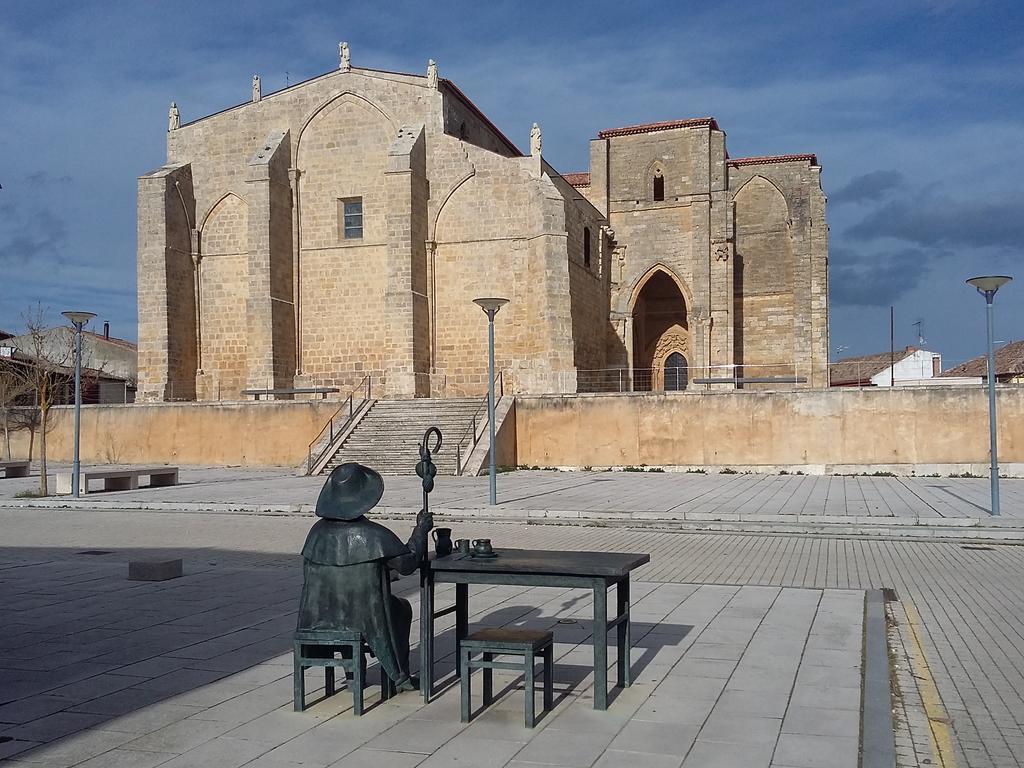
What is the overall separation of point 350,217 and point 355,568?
99.5 ft

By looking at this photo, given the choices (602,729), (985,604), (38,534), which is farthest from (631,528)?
(602,729)

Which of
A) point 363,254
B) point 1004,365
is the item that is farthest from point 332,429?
point 1004,365

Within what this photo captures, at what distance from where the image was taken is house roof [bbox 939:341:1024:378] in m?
43.4

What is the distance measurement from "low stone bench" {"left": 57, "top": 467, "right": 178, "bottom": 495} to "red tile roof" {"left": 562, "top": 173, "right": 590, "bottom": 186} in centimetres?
2537

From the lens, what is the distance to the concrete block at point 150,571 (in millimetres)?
9898

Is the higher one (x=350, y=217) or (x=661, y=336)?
(x=350, y=217)

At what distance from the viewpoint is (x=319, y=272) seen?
34406 millimetres

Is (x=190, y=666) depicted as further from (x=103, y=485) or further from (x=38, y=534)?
(x=103, y=485)

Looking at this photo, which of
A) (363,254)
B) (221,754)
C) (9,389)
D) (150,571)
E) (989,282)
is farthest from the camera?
(9,389)

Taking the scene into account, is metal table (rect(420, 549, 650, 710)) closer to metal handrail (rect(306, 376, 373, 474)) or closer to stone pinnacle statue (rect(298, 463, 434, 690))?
stone pinnacle statue (rect(298, 463, 434, 690))

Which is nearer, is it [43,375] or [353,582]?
[353,582]

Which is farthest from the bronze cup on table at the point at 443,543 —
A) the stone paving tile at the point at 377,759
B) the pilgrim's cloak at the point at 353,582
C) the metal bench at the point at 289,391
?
the metal bench at the point at 289,391

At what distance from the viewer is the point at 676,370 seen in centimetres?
4488

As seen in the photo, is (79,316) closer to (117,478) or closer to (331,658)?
(117,478)
